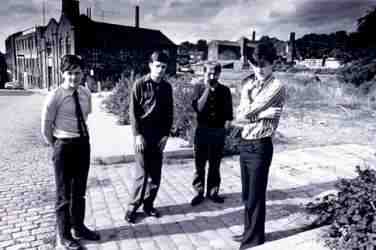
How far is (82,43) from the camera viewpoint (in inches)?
1405

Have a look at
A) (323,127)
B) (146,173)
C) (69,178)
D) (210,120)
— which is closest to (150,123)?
(146,173)

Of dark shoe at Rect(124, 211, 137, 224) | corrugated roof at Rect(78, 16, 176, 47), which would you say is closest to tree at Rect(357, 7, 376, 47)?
dark shoe at Rect(124, 211, 137, 224)

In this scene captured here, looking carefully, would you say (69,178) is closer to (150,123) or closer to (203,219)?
(150,123)

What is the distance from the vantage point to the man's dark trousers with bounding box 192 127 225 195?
443cm

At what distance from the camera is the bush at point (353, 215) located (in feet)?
9.24

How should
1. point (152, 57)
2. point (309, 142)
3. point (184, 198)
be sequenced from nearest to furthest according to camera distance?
point (152, 57) → point (184, 198) → point (309, 142)

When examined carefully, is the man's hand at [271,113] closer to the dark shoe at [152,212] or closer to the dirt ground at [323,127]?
the dark shoe at [152,212]

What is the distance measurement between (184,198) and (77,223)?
5.89ft

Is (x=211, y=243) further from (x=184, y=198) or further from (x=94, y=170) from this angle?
(x=94, y=170)

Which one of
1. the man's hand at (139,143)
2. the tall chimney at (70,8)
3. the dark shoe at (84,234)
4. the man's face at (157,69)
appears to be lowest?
the dark shoe at (84,234)

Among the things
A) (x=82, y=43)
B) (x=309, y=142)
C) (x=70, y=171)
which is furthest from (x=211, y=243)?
(x=82, y=43)

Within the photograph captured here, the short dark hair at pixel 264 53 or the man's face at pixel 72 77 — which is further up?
the short dark hair at pixel 264 53

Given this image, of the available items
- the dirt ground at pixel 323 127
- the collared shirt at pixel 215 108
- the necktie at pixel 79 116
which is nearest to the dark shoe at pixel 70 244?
the necktie at pixel 79 116

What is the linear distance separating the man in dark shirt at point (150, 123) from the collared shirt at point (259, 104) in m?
1.10
